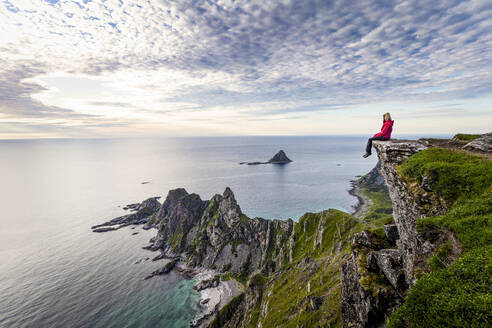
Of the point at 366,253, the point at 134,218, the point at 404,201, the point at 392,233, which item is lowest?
the point at 134,218

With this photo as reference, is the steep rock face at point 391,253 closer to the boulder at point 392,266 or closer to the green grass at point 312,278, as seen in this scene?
the boulder at point 392,266

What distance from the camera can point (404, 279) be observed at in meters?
14.7

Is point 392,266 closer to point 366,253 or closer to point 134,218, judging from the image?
point 366,253

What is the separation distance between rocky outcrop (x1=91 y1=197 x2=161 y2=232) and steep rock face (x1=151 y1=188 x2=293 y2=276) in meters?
24.2

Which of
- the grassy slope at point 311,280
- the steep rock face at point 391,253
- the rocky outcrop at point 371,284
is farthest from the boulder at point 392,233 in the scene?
the grassy slope at point 311,280

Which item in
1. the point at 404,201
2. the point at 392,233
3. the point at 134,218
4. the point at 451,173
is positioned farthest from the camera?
the point at 134,218

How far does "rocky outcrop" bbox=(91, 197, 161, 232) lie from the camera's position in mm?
119262

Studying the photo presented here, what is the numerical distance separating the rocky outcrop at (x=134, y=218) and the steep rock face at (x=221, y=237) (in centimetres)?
2416

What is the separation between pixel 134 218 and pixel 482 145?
153 m

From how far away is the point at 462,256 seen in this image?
30.5ft

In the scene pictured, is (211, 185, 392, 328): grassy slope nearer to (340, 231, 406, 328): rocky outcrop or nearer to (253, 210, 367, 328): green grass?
(253, 210, 367, 328): green grass

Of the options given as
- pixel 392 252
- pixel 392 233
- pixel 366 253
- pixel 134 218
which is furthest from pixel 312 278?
pixel 134 218

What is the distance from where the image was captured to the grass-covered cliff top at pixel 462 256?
7.21 meters

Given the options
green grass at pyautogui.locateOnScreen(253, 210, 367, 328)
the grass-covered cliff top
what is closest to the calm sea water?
green grass at pyautogui.locateOnScreen(253, 210, 367, 328)
